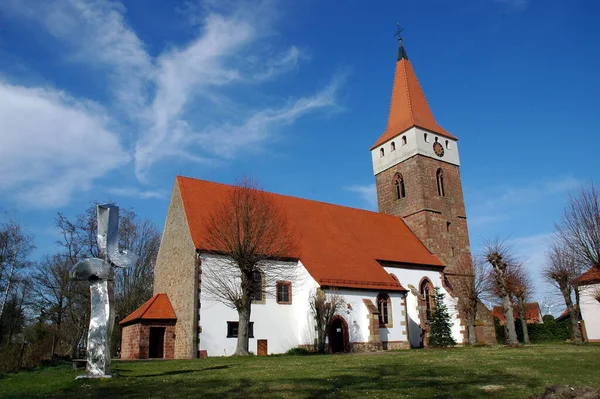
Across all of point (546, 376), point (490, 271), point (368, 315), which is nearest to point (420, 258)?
point (490, 271)

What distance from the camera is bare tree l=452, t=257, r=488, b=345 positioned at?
109 ft

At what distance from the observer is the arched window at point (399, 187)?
39062 millimetres

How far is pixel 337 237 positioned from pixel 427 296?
7833 millimetres

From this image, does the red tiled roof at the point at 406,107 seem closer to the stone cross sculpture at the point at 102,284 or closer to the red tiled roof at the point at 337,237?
the red tiled roof at the point at 337,237

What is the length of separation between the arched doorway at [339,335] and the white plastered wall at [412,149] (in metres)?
17.0

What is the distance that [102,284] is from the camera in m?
13.2

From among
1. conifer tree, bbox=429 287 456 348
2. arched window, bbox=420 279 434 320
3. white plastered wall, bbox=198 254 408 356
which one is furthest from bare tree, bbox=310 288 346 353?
arched window, bbox=420 279 434 320

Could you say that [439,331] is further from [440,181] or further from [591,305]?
[591,305]

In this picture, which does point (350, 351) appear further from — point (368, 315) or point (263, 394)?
point (263, 394)

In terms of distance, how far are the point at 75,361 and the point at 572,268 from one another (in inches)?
1166

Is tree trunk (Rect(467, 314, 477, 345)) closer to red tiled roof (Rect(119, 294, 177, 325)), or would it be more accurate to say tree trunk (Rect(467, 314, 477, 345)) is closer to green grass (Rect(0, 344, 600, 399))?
green grass (Rect(0, 344, 600, 399))

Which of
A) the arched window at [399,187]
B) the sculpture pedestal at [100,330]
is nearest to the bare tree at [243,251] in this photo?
the sculpture pedestal at [100,330]

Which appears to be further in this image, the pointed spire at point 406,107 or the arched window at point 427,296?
the pointed spire at point 406,107

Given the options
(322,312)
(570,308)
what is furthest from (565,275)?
(322,312)
